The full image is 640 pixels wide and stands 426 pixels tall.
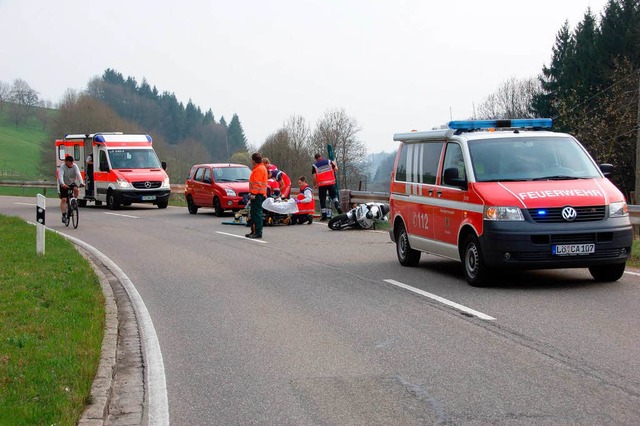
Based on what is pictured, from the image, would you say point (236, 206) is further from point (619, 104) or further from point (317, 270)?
point (619, 104)

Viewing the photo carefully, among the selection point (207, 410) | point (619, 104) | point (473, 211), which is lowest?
point (207, 410)

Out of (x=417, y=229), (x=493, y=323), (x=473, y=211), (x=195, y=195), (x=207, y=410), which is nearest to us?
(x=207, y=410)

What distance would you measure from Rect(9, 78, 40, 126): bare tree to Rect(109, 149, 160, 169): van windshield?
126 m

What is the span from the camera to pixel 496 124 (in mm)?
12695

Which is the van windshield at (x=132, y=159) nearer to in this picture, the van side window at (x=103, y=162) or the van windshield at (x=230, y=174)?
the van side window at (x=103, y=162)

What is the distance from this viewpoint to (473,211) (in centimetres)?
1123

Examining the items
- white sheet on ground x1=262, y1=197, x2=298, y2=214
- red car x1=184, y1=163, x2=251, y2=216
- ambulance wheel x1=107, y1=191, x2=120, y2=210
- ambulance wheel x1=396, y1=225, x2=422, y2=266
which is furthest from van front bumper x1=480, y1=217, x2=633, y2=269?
ambulance wheel x1=107, y1=191, x2=120, y2=210

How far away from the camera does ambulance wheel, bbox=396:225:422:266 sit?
13758mm

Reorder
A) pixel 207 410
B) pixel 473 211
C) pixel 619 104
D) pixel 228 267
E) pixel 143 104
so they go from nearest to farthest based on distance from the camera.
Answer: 1. pixel 207 410
2. pixel 473 211
3. pixel 228 267
4. pixel 619 104
5. pixel 143 104

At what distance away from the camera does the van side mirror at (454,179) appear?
1156cm

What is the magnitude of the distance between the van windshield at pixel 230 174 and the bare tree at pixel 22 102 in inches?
5193

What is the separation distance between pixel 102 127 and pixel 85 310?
3666 inches

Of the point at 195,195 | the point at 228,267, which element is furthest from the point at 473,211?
the point at 195,195

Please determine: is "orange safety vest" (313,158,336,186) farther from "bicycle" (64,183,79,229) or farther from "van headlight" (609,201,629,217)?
"van headlight" (609,201,629,217)
